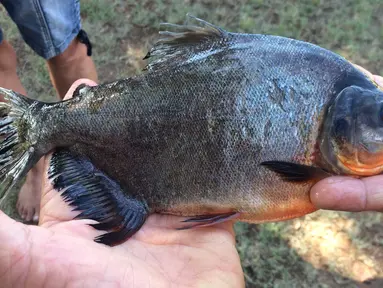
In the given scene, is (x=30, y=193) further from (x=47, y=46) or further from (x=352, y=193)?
(x=352, y=193)

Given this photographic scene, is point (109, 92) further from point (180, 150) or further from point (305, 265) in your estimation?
point (305, 265)

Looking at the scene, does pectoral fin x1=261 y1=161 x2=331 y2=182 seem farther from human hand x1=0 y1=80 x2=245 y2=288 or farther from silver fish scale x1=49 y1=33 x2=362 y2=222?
human hand x1=0 y1=80 x2=245 y2=288

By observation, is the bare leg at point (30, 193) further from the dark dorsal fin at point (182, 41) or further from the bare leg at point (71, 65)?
the dark dorsal fin at point (182, 41)

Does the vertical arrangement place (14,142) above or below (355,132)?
below

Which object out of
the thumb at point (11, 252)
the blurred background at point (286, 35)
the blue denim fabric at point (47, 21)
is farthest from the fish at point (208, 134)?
the blurred background at point (286, 35)

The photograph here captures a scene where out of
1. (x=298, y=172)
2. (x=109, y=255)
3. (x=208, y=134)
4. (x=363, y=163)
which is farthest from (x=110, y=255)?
(x=363, y=163)

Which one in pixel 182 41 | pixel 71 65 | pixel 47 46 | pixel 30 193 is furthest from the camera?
pixel 30 193

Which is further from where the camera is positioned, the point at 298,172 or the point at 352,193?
the point at 298,172
